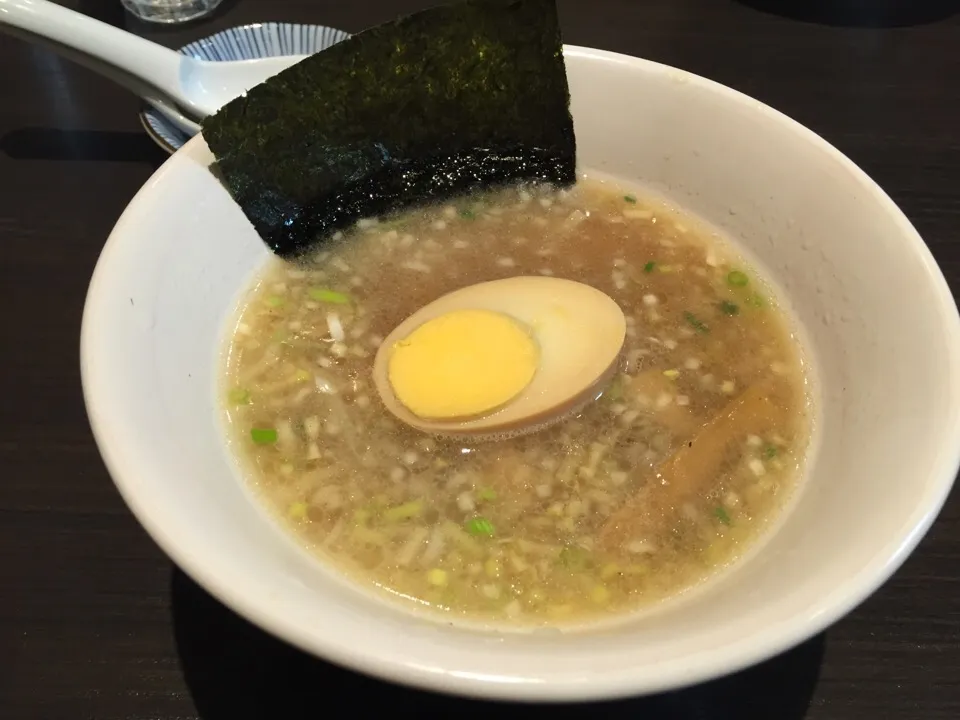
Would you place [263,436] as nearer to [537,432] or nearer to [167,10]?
[537,432]

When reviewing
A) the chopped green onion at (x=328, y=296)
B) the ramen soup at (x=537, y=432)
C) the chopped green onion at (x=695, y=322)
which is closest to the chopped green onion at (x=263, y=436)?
the ramen soup at (x=537, y=432)

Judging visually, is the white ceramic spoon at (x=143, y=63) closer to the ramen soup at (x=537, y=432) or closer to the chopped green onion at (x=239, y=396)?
the ramen soup at (x=537, y=432)

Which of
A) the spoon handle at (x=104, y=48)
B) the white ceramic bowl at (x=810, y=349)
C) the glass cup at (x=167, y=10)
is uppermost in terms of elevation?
the spoon handle at (x=104, y=48)

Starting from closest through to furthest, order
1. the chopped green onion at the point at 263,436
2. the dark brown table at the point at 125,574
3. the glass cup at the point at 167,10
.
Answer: the dark brown table at the point at 125,574, the chopped green onion at the point at 263,436, the glass cup at the point at 167,10

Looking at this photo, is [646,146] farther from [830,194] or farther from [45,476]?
[45,476]

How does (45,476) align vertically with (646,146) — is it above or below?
below

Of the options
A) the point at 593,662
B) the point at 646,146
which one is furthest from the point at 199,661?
the point at 646,146

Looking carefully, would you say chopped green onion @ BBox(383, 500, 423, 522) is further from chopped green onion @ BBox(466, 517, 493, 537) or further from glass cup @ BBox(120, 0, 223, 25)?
glass cup @ BBox(120, 0, 223, 25)

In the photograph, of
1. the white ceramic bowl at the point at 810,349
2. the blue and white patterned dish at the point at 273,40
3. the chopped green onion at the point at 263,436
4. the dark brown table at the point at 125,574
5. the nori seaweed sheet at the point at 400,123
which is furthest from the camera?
the blue and white patterned dish at the point at 273,40

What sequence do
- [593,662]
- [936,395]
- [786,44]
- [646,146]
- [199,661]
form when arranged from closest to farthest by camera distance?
[593,662]
[936,395]
[199,661]
[646,146]
[786,44]
